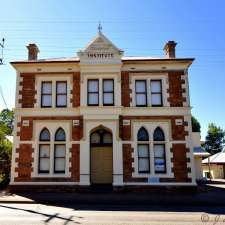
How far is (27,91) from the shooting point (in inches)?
846

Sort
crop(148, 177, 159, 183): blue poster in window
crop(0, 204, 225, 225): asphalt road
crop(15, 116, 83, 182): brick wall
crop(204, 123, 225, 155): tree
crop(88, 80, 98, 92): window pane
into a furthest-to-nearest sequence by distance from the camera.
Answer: crop(204, 123, 225, 155): tree, crop(88, 80, 98, 92): window pane, crop(15, 116, 83, 182): brick wall, crop(148, 177, 159, 183): blue poster in window, crop(0, 204, 225, 225): asphalt road

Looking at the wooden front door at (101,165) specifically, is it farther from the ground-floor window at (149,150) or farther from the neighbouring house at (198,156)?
the neighbouring house at (198,156)

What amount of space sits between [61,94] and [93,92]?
2.18 meters

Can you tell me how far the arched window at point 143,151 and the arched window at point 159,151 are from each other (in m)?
0.52

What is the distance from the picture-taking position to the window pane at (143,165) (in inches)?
807

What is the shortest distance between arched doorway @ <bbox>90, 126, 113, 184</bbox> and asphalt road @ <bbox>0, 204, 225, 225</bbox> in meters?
6.88

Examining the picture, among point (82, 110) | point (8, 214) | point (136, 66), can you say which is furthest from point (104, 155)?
point (8, 214)

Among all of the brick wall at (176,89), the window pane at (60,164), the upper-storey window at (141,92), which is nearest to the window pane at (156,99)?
the upper-storey window at (141,92)

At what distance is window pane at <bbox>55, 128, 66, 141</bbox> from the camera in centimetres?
2095

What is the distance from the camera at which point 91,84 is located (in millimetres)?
21531

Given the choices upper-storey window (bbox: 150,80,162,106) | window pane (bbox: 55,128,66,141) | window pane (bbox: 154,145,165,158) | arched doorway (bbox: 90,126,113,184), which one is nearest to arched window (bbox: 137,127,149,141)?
window pane (bbox: 154,145,165,158)

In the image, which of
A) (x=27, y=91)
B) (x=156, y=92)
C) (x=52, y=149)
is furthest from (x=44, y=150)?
(x=156, y=92)

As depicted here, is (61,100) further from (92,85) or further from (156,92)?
(156,92)

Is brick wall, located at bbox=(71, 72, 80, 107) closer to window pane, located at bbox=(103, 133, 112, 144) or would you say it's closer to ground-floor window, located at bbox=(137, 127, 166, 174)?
window pane, located at bbox=(103, 133, 112, 144)
